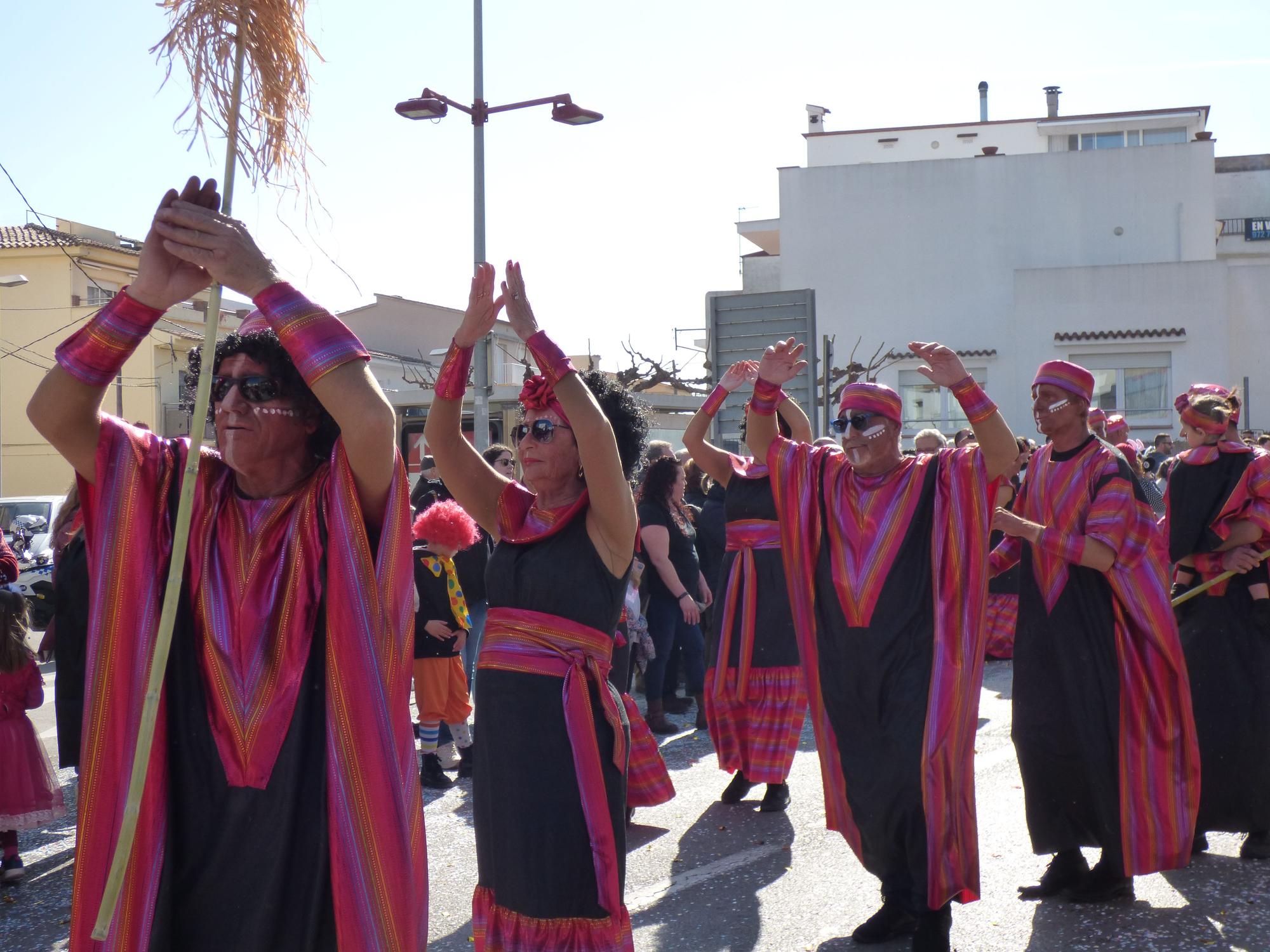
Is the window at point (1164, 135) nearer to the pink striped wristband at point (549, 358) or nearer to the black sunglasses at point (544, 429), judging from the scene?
the black sunglasses at point (544, 429)

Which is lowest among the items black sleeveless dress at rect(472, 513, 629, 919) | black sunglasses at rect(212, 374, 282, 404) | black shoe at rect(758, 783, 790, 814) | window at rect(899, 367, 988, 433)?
black shoe at rect(758, 783, 790, 814)

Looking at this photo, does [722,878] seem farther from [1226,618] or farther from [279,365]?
[279,365]

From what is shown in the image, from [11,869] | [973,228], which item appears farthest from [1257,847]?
[973,228]

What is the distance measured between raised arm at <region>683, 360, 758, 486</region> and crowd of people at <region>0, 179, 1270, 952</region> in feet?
0.09

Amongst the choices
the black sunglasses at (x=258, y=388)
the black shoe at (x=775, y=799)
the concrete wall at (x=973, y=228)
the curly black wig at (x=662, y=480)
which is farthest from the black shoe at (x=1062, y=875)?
the concrete wall at (x=973, y=228)

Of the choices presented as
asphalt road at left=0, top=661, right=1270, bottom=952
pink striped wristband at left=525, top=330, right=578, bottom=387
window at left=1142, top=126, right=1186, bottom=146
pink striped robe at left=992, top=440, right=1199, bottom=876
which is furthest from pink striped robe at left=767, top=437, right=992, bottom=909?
window at left=1142, top=126, right=1186, bottom=146

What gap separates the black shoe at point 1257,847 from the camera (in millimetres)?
5789

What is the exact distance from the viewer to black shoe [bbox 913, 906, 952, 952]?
14.3 feet

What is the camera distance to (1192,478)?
623 cm

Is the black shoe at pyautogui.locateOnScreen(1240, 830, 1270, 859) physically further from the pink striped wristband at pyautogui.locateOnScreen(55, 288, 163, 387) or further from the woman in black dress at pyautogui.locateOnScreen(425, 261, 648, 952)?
the pink striped wristband at pyautogui.locateOnScreen(55, 288, 163, 387)

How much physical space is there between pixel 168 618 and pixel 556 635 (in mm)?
1567

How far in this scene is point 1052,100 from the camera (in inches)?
1932

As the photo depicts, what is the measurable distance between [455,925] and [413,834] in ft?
9.25

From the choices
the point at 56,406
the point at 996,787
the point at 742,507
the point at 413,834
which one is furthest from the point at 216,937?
the point at 996,787
